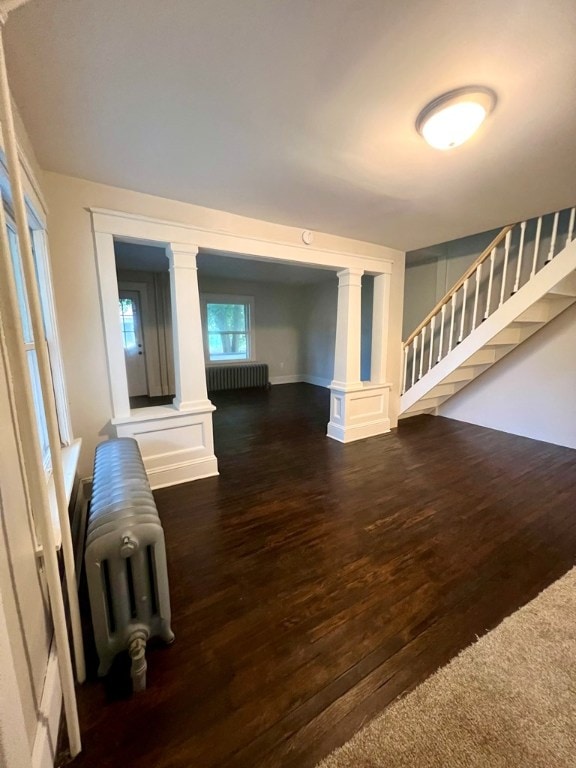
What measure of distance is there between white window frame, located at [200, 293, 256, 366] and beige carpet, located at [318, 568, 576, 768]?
6263 mm

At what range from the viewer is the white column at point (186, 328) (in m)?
2.60

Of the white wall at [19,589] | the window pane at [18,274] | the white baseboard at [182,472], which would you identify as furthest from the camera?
the white baseboard at [182,472]

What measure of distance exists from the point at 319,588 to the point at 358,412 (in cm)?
246

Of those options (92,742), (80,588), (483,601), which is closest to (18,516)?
(92,742)

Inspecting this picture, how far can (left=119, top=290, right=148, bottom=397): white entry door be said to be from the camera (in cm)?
593

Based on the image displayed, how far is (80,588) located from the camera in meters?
1.69

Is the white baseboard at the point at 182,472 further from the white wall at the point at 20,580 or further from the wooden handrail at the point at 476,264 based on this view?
the wooden handrail at the point at 476,264

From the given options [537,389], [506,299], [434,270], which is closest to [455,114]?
[506,299]

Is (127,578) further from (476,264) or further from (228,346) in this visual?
(228,346)

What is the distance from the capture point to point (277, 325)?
24.8ft

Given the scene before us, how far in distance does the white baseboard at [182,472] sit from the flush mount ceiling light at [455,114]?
280 cm

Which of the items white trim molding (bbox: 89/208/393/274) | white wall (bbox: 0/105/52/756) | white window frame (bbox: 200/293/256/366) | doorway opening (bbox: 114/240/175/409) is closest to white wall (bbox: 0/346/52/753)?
white wall (bbox: 0/105/52/756)

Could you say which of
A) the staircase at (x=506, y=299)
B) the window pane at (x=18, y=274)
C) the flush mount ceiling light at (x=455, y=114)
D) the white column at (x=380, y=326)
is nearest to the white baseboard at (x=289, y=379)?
the staircase at (x=506, y=299)

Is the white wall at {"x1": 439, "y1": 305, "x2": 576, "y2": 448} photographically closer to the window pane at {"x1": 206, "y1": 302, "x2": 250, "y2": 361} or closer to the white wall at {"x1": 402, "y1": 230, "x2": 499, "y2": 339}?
the white wall at {"x1": 402, "y1": 230, "x2": 499, "y2": 339}
